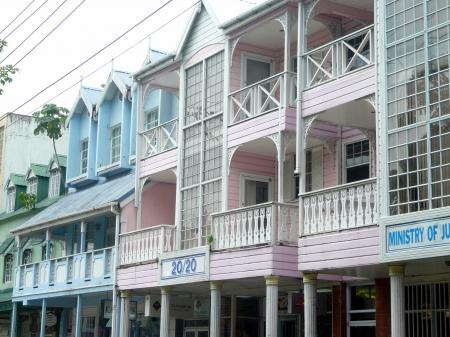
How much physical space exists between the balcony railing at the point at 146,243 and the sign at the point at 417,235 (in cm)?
1019

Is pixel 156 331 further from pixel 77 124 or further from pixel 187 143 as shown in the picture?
pixel 77 124

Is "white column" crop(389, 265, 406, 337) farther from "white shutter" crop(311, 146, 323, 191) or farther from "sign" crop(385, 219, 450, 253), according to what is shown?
"white shutter" crop(311, 146, 323, 191)

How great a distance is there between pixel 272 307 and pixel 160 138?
30.3 ft

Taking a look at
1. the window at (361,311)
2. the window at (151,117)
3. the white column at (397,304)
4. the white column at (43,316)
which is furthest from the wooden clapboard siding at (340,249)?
the white column at (43,316)

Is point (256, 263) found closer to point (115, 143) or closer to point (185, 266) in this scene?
point (185, 266)

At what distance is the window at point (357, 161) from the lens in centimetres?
2323

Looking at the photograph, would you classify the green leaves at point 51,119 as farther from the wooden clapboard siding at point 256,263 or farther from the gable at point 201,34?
the wooden clapboard siding at point 256,263

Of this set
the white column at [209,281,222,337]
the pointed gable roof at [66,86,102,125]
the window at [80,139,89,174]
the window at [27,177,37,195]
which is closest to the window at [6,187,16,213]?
the window at [27,177,37,195]

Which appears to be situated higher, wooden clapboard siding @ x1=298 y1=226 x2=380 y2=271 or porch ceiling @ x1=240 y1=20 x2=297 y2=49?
porch ceiling @ x1=240 y1=20 x2=297 y2=49

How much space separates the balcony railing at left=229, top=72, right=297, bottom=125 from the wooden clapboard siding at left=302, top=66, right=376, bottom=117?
3.36 ft

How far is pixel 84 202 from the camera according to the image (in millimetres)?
34406

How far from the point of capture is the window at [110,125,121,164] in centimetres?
3634

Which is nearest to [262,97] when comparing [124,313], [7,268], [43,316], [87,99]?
[124,313]

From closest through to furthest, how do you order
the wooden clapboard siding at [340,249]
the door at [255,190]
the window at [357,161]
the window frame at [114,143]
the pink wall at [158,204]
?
the wooden clapboard siding at [340,249] < the window at [357,161] < the door at [255,190] < the pink wall at [158,204] < the window frame at [114,143]
